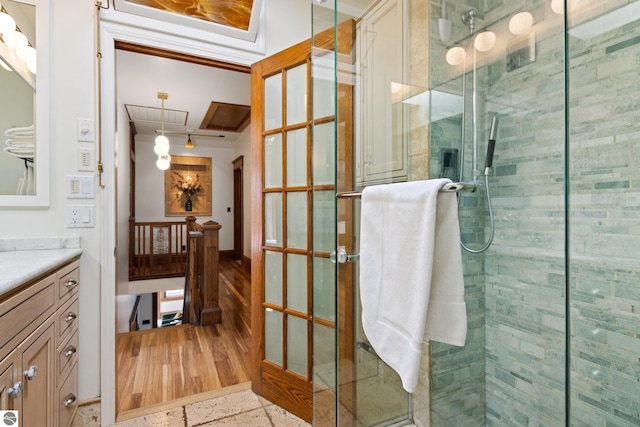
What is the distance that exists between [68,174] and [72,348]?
2.92 ft

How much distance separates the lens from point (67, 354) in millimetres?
1399

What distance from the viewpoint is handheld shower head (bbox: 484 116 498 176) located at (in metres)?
1.40

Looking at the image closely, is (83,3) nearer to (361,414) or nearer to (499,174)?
(499,174)

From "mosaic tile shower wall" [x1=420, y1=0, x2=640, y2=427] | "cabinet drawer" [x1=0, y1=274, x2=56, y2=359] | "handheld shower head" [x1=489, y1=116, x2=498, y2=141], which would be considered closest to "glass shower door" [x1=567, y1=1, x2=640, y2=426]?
"mosaic tile shower wall" [x1=420, y1=0, x2=640, y2=427]

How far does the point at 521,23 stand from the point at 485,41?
0.47ft

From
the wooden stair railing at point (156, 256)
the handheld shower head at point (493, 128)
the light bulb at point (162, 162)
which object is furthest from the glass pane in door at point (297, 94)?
the light bulb at point (162, 162)

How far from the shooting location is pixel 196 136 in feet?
22.7

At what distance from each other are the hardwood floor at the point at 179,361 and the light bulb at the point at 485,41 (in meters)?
2.44

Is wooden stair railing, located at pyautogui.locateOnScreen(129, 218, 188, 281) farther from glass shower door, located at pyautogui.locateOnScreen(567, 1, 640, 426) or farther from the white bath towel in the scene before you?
glass shower door, located at pyautogui.locateOnScreen(567, 1, 640, 426)

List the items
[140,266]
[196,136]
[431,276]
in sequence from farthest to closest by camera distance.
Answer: [196,136]
[140,266]
[431,276]

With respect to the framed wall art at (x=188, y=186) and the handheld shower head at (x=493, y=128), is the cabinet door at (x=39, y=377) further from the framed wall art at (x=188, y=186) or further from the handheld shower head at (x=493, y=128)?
the framed wall art at (x=188, y=186)

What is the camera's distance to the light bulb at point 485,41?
4.57ft

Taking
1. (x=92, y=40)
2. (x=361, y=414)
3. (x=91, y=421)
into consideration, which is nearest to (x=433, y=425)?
(x=361, y=414)

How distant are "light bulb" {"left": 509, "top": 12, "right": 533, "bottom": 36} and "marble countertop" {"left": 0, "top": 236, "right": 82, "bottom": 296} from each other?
6.56 feet
